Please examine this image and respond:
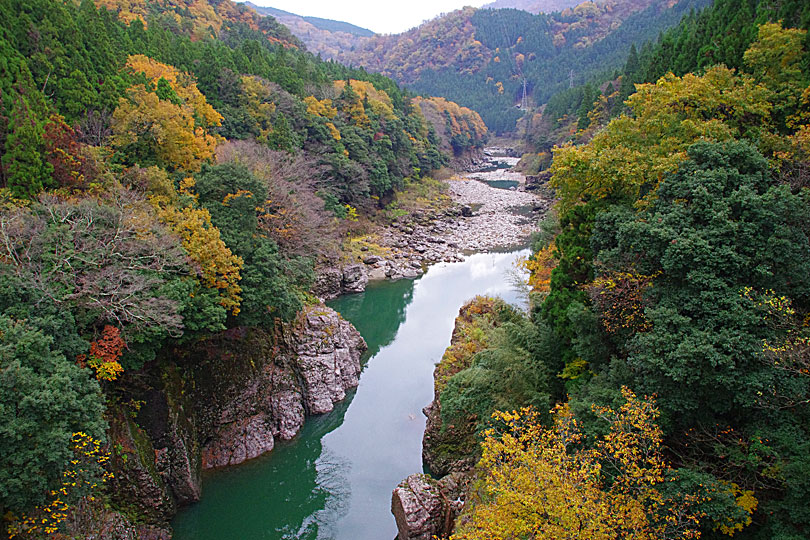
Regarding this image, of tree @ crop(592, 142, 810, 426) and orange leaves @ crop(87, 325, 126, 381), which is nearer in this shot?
tree @ crop(592, 142, 810, 426)

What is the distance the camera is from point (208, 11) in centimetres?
6250

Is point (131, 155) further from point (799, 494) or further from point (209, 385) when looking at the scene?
point (799, 494)

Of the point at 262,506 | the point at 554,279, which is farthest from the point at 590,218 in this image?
the point at 262,506

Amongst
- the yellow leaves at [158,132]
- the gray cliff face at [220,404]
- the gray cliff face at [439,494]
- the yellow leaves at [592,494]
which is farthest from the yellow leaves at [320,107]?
the yellow leaves at [592,494]

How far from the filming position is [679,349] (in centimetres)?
900

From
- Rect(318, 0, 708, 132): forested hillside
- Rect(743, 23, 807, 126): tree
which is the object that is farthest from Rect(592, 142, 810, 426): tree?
Rect(318, 0, 708, 132): forested hillside

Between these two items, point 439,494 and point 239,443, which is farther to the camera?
point 239,443

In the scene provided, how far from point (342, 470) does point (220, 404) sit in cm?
509

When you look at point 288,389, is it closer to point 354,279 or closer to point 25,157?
point 25,157

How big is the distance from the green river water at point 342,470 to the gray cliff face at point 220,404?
2.07 feet

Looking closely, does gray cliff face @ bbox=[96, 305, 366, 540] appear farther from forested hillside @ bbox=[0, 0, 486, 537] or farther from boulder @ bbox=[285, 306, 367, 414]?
forested hillside @ bbox=[0, 0, 486, 537]

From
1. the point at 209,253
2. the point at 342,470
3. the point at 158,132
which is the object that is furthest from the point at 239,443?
the point at 158,132

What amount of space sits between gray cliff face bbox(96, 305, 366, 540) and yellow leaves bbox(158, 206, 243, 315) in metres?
1.91

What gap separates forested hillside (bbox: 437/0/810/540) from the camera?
8281 millimetres
